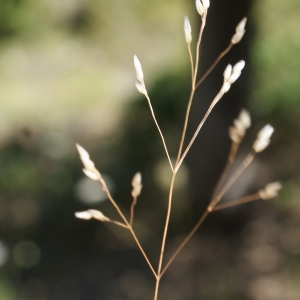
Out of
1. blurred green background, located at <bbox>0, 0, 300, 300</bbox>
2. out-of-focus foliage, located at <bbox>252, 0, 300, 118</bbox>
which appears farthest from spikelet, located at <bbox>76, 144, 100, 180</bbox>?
out-of-focus foliage, located at <bbox>252, 0, 300, 118</bbox>

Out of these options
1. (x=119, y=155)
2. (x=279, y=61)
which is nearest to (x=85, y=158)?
(x=119, y=155)

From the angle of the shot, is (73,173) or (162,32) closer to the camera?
(73,173)

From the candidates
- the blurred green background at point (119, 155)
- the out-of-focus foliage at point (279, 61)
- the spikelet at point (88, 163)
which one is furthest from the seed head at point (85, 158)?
the out-of-focus foliage at point (279, 61)

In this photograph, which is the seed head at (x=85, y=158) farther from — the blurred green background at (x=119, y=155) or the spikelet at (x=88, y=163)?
the blurred green background at (x=119, y=155)

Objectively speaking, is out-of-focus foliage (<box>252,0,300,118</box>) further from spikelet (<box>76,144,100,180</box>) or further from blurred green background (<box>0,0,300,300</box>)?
spikelet (<box>76,144,100,180</box>)

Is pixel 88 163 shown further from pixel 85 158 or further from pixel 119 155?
pixel 119 155

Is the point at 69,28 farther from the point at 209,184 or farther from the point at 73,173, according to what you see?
the point at 209,184

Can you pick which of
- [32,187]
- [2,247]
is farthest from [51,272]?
[32,187]

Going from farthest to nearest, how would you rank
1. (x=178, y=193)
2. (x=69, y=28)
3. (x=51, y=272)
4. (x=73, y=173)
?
(x=69, y=28) < (x=73, y=173) < (x=178, y=193) < (x=51, y=272)
